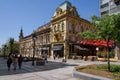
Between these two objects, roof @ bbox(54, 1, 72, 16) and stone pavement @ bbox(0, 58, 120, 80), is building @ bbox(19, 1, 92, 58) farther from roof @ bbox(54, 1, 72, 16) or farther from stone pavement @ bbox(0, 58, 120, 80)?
stone pavement @ bbox(0, 58, 120, 80)

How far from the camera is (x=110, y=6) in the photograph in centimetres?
4794

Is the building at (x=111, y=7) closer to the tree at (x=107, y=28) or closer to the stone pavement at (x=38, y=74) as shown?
the stone pavement at (x=38, y=74)

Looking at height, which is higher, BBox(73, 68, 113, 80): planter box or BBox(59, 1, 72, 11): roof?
BBox(59, 1, 72, 11): roof

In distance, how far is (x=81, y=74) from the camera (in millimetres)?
15852

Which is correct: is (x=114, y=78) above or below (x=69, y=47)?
below

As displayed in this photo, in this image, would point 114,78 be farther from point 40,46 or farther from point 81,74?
point 40,46

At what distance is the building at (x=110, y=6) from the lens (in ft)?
145

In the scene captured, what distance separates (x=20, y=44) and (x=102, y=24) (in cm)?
9024

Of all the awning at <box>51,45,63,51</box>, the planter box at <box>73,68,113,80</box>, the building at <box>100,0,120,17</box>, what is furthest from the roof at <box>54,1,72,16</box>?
the planter box at <box>73,68,113,80</box>

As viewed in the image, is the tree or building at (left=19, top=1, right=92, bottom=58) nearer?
the tree

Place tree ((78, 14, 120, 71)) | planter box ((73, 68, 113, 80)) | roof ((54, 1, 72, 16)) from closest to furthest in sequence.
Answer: planter box ((73, 68, 113, 80)), tree ((78, 14, 120, 71)), roof ((54, 1, 72, 16))

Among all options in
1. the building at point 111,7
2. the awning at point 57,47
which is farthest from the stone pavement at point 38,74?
the awning at point 57,47

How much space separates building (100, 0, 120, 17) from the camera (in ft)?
145

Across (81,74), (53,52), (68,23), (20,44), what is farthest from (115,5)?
(20,44)
